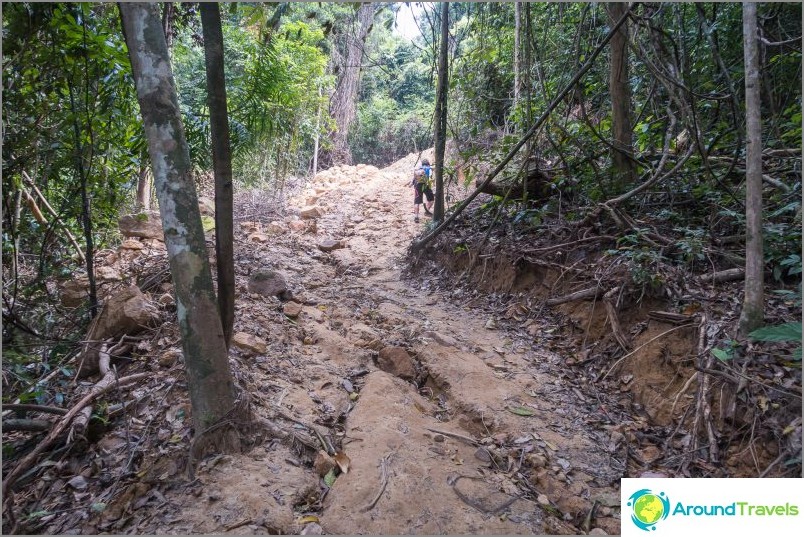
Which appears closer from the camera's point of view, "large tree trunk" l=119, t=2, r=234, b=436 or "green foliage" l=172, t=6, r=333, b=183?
"large tree trunk" l=119, t=2, r=234, b=436

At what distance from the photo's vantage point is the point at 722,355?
285cm

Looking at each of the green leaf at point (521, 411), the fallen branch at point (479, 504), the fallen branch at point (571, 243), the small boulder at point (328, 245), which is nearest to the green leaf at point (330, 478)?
the fallen branch at point (479, 504)

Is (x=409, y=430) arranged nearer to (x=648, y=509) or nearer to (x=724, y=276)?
(x=648, y=509)

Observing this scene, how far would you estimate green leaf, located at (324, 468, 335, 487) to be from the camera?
251cm

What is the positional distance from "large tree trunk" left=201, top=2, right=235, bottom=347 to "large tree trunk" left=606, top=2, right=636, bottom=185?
13.4 feet

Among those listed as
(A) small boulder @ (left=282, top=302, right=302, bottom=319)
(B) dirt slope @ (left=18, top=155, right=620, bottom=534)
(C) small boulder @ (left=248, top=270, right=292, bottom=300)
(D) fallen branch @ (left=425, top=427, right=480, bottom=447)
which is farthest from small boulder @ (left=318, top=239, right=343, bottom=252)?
(D) fallen branch @ (left=425, top=427, right=480, bottom=447)

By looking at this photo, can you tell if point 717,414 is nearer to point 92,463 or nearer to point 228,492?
point 228,492

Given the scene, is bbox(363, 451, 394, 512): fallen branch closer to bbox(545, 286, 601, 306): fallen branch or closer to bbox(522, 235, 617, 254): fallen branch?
bbox(545, 286, 601, 306): fallen branch

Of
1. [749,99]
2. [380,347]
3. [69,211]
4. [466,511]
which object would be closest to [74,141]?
[69,211]

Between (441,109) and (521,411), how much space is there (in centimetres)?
546

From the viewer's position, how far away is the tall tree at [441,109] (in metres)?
7.04

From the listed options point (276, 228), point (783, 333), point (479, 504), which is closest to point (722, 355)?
point (783, 333)

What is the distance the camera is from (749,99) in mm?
2621

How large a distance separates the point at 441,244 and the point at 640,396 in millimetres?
4078
